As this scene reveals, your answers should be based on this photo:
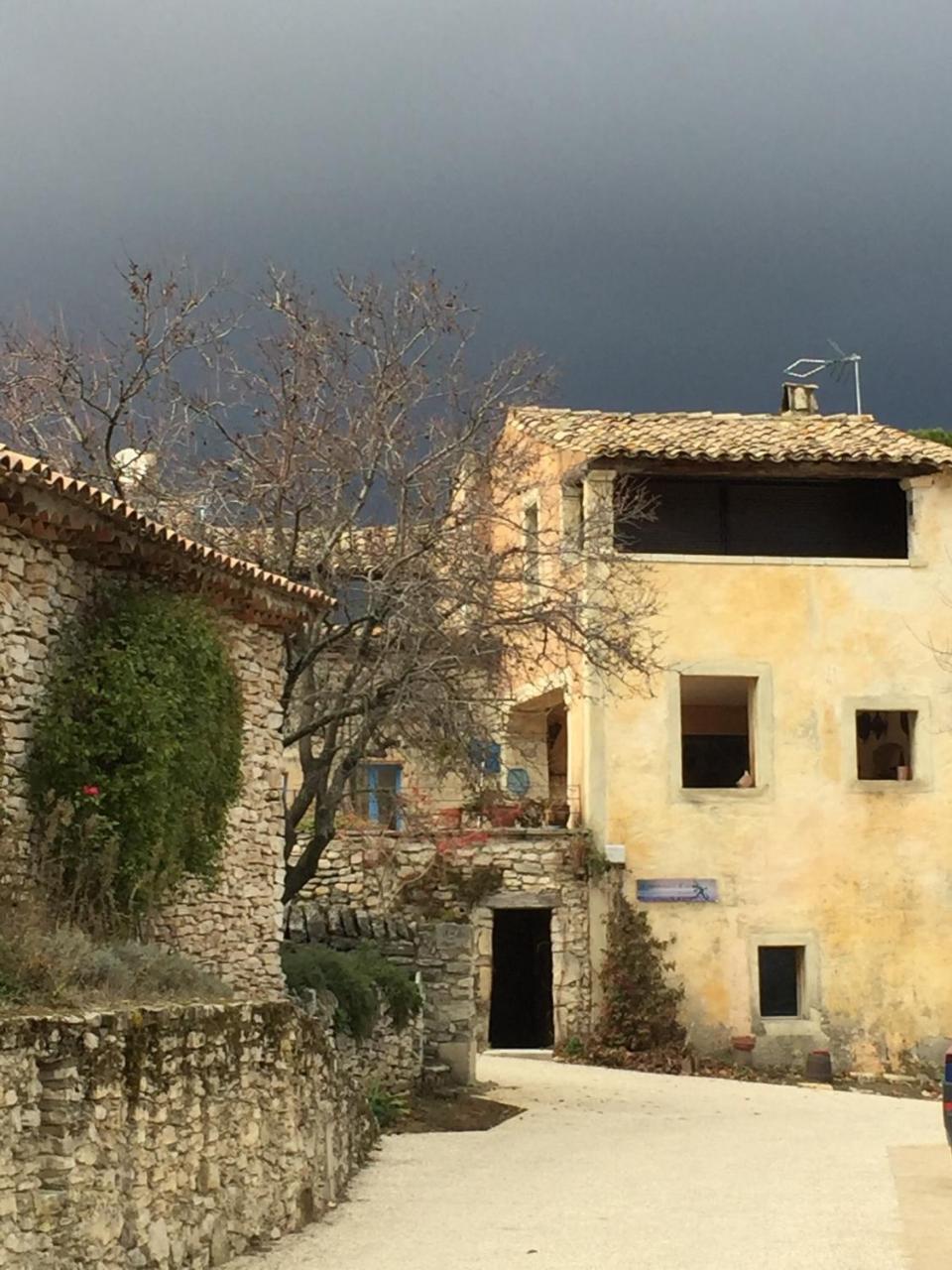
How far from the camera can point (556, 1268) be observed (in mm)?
10719

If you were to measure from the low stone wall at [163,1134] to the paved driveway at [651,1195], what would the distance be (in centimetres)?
47

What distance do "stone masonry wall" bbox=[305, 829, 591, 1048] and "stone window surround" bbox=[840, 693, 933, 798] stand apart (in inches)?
170

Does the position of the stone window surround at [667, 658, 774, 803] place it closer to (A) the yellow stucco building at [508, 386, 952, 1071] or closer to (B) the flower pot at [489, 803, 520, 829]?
(A) the yellow stucco building at [508, 386, 952, 1071]

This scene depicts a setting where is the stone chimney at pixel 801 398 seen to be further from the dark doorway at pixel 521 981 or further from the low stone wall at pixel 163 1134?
the low stone wall at pixel 163 1134

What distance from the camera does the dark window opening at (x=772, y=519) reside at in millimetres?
26906

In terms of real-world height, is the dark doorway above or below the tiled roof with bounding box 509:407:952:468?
below

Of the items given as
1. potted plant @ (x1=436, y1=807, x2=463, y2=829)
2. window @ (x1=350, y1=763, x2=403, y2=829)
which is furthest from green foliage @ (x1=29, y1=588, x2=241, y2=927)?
potted plant @ (x1=436, y1=807, x2=463, y2=829)

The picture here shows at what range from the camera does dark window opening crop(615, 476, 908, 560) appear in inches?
1059

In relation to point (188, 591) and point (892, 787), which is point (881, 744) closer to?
point (892, 787)

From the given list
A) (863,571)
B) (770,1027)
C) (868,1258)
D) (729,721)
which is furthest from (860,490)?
(868,1258)

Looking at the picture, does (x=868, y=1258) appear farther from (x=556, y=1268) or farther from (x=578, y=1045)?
(x=578, y=1045)

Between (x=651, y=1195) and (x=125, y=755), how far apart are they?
524cm

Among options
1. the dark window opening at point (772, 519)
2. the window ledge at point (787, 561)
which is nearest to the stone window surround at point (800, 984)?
the window ledge at point (787, 561)

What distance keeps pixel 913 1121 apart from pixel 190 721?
10334 millimetres
